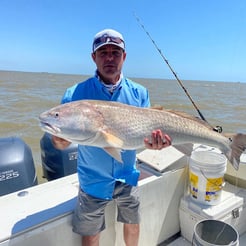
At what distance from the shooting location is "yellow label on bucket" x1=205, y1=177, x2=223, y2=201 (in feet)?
8.90

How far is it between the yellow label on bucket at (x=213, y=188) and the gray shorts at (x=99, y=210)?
2.90 feet

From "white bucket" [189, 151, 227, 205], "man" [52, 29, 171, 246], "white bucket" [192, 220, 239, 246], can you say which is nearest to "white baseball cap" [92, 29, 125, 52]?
"man" [52, 29, 171, 246]

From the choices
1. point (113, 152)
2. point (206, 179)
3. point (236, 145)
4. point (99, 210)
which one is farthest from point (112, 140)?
point (206, 179)

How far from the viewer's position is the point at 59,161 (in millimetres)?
3494

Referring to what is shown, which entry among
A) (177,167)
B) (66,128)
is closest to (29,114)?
(177,167)

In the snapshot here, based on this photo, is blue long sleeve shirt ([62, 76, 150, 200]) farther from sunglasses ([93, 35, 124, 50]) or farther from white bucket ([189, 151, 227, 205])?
white bucket ([189, 151, 227, 205])

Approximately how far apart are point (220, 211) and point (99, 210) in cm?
133

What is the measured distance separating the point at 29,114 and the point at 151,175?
31.7 ft

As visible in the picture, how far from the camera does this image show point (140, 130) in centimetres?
190

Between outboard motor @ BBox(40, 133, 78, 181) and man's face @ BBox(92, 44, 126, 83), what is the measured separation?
1.66 meters

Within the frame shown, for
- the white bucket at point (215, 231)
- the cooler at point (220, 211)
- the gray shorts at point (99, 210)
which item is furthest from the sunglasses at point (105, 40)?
the cooler at point (220, 211)

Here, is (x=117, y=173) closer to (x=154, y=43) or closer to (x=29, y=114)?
(x=154, y=43)

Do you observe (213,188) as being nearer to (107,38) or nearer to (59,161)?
(107,38)

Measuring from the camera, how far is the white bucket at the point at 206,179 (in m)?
2.69
